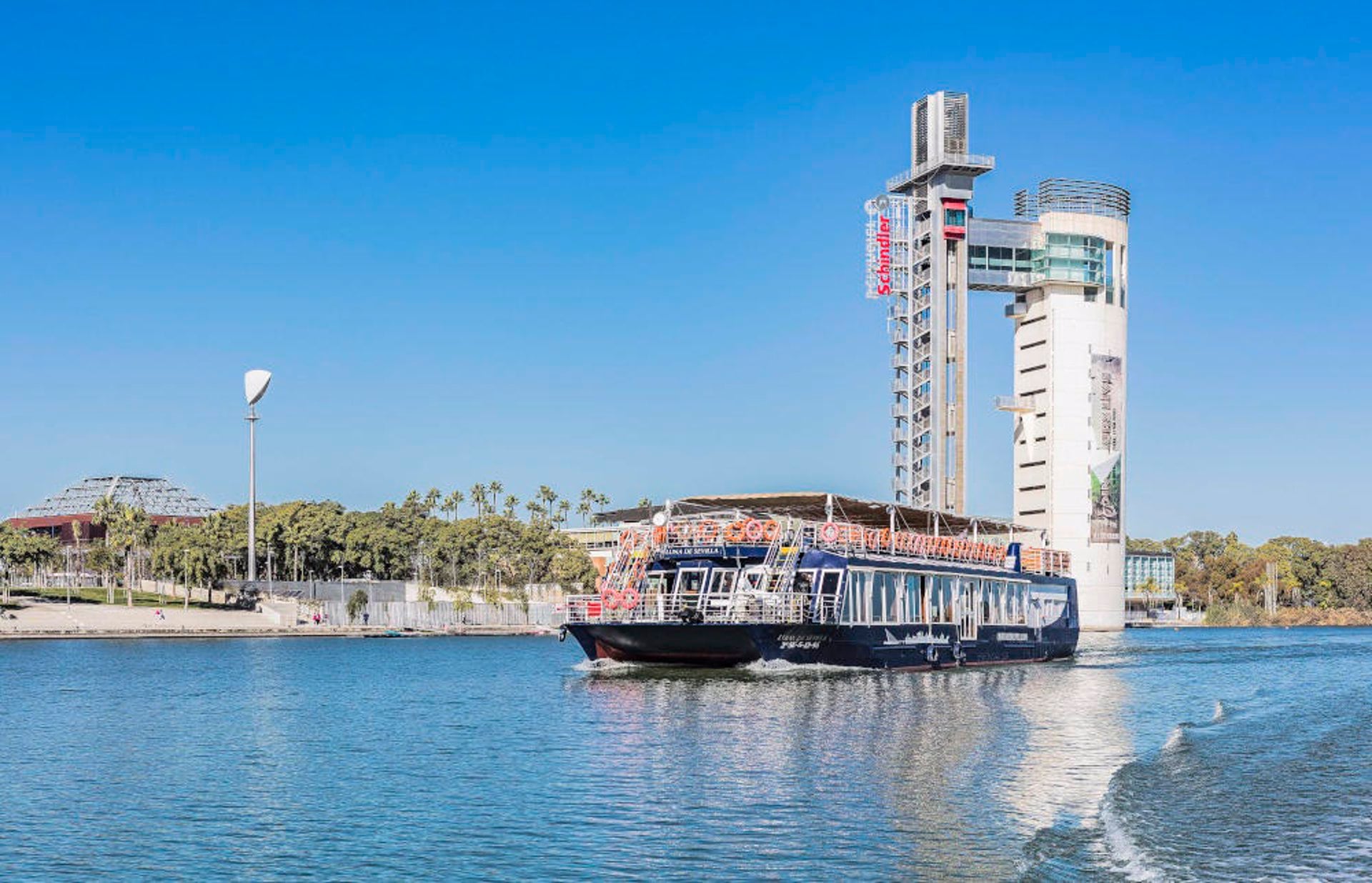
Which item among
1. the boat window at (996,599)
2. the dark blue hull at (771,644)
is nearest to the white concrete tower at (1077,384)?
the boat window at (996,599)

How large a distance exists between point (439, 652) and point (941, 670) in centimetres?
4483

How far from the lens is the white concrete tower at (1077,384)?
159125 millimetres

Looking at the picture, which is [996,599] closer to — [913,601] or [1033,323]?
[913,601]

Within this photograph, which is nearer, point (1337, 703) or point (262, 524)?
point (1337, 703)

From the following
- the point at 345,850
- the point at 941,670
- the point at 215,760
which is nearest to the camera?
the point at 345,850

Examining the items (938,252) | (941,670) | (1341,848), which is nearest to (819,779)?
(1341,848)

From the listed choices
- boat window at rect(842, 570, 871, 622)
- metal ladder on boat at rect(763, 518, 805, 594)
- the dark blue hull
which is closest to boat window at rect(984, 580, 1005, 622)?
the dark blue hull

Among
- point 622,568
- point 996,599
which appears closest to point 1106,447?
point 996,599

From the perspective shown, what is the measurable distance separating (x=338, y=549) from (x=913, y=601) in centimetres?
11194

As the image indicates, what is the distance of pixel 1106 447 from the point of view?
6319 inches

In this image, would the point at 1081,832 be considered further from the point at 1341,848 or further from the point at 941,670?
the point at 941,670

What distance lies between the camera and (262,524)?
561 ft

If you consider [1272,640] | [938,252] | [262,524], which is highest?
[938,252]

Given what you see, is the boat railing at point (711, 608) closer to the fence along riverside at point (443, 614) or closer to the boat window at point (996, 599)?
the boat window at point (996, 599)
